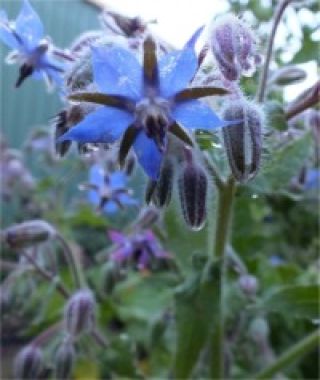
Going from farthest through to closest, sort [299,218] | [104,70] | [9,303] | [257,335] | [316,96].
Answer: [299,218], [9,303], [257,335], [316,96], [104,70]

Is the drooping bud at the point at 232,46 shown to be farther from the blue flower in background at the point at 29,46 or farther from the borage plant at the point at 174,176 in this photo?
the blue flower in background at the point at 29,46

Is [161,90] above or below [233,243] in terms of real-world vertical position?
above

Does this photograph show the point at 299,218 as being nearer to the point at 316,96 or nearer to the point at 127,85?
the point at 316,96

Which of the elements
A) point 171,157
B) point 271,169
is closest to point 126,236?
point 271,169

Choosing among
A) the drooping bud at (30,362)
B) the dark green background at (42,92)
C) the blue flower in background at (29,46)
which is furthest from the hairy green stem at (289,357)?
the dark green background at (42,92)

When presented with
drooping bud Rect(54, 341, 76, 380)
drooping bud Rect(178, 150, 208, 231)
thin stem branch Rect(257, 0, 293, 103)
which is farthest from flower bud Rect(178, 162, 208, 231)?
drooping bud Rect(54, 341, 76, 380)

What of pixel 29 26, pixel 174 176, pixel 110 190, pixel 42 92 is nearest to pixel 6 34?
pixel 29 26
